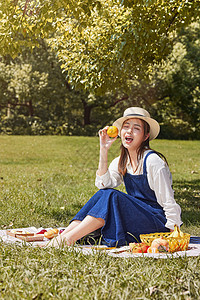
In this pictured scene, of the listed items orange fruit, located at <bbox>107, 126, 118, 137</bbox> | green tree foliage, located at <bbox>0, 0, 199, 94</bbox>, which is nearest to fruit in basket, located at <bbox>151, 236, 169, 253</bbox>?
orange fruit, located at <bbox>107, 126, 118, 137</bbox>

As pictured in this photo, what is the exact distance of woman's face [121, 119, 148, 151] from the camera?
13.0ft

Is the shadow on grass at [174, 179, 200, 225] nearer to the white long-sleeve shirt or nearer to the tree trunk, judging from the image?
the white long-sleeve shirt

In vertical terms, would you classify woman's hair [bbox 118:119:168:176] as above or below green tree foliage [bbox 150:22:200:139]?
below

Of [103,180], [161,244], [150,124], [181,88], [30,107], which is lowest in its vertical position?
[161,244]

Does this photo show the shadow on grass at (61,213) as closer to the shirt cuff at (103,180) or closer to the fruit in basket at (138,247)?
the shirt cuff at (103,180)

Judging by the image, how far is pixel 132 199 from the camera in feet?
12.3

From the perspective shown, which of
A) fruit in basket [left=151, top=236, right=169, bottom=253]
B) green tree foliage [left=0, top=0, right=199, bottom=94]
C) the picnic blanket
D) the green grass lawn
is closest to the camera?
the green grass lawn

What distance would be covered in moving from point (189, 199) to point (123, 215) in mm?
3594

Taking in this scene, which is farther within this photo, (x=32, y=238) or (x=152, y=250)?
(x=32, y=238)

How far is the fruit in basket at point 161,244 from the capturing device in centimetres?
340

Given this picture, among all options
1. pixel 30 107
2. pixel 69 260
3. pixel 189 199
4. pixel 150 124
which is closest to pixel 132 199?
pixel 150 124

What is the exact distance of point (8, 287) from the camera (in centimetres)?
264

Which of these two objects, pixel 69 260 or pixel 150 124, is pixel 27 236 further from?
pixel 150 124

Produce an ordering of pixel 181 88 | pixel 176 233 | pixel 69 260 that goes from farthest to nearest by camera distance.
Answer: pixel 181 88, pixel 176 233, pixel 69 260
